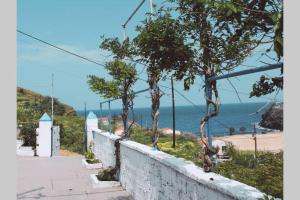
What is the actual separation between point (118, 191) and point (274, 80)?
299 inches

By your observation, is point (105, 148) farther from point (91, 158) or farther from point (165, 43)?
point (165, 43)

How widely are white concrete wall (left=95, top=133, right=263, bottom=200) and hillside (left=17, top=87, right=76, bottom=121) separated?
47.2 ft

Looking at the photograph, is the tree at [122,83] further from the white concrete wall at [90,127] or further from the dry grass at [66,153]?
the dry grass at [66,153]

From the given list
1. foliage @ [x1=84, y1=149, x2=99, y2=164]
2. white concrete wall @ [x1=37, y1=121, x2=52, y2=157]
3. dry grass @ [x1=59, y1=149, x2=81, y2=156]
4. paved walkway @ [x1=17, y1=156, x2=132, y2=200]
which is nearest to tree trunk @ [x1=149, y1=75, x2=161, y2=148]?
paved walkway @ [x1=17, y1=156, x2=132, y2=200]

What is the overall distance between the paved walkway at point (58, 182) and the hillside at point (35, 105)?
7532mm

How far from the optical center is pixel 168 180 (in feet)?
21.5

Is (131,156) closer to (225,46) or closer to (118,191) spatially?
(118,191)

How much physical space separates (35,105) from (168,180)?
23.8 metres

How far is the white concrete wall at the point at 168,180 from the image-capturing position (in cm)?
448

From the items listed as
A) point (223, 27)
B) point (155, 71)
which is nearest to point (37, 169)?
point (155, 71)

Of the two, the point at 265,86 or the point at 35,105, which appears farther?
the point at 35,105

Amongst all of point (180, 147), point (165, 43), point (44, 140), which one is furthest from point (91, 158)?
point (165, 43)

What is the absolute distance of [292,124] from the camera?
8.09ft

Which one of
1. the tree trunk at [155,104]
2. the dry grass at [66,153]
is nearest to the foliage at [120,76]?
the tree trunk at [155,104]
